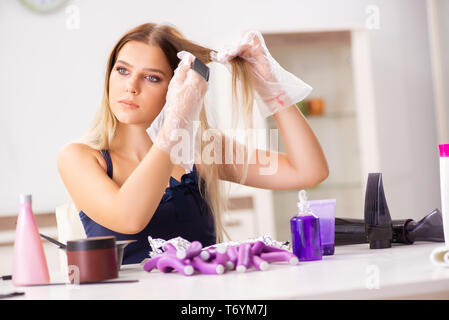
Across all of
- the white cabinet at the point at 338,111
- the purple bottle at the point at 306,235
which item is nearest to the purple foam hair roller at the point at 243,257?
the purple bottle at the point at 306,235

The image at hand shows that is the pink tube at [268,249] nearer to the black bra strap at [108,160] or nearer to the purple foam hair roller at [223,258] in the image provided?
the purple foam hair roller at [223,258]

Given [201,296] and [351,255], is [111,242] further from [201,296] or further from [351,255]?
[351,255]

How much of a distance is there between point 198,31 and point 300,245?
93.1 inches

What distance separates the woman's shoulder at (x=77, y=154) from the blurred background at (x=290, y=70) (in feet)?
4.04

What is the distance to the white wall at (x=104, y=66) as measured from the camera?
2984 millimetres

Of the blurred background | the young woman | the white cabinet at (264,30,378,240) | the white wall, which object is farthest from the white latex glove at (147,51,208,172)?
the white cabinet at (264,30,378,240)

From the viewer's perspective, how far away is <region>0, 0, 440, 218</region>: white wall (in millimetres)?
2984

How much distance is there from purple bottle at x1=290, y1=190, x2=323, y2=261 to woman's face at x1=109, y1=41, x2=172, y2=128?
2.05 ft

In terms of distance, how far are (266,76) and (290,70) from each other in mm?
1925

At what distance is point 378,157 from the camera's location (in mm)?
3223

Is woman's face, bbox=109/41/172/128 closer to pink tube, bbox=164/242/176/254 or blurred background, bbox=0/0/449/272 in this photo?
pink tube, bbox=164/242/176/254

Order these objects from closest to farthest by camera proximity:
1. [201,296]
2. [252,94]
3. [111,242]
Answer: [201,296], [111,242], [252,94]

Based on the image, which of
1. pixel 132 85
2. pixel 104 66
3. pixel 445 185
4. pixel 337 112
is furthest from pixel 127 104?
pixel 337 112
